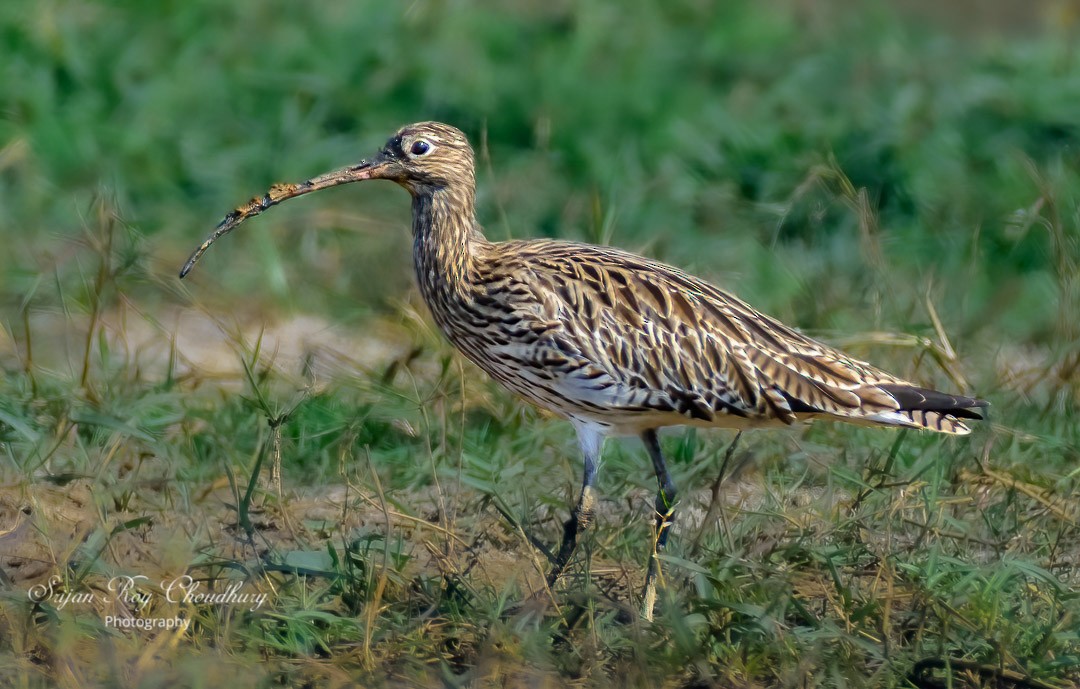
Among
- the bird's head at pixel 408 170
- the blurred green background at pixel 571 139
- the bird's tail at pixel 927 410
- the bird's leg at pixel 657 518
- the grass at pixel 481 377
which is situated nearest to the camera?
the grass at pixel 481 377

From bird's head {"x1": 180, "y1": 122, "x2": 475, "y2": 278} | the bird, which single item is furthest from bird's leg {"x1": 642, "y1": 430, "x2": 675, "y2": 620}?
bird's head {"x1": 180, "y1": 122, "x2": 475, "y2": 278}

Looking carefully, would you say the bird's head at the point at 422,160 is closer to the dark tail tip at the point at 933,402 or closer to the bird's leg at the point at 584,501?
the bird's leg at the point at 584,501

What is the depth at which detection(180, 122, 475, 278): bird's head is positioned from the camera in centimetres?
568

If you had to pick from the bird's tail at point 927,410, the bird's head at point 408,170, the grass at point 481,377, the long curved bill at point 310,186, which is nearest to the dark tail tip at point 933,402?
the bird's tail at point 927,410

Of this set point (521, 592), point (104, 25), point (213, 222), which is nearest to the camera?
point (521, 592)

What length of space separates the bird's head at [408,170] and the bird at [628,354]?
0.01 meters

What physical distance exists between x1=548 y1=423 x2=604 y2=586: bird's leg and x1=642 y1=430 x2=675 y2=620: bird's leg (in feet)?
0.66

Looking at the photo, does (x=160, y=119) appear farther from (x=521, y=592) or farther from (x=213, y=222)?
(x=521, y=592)

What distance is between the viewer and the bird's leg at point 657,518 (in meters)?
5.04

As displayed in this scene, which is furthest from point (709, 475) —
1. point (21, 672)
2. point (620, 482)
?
point (21, 672)

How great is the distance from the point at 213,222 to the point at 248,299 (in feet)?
3.08

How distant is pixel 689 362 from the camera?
17.7ft

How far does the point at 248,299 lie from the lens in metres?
7.91

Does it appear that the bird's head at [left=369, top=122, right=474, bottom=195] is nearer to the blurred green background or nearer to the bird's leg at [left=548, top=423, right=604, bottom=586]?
the bird's leg at [left=548, top=423, right=604, bottom=586]
